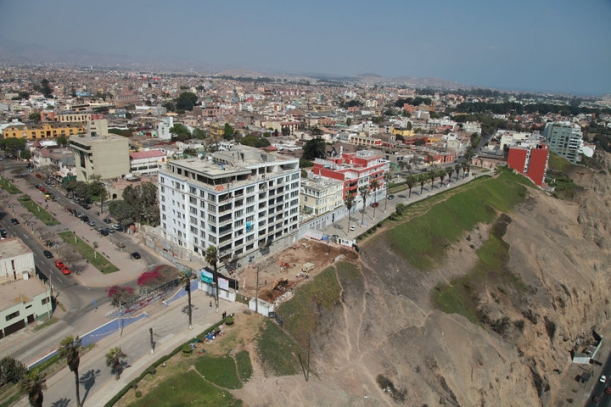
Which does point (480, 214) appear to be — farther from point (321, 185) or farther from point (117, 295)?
point (117, 295)

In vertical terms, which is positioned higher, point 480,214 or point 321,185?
point 321,185

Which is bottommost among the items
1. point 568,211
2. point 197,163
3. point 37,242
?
point 568,211

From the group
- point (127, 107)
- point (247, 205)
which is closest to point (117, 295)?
point (247, 205)

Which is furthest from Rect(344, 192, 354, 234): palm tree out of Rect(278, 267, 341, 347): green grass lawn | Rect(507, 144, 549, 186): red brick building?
Rect(507, 144, 549, 186): red brick building

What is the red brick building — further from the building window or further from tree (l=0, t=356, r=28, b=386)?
tree (l=0, t=356, r=28, b=386)

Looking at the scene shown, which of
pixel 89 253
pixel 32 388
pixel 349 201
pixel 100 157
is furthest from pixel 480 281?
pixel 100 157
